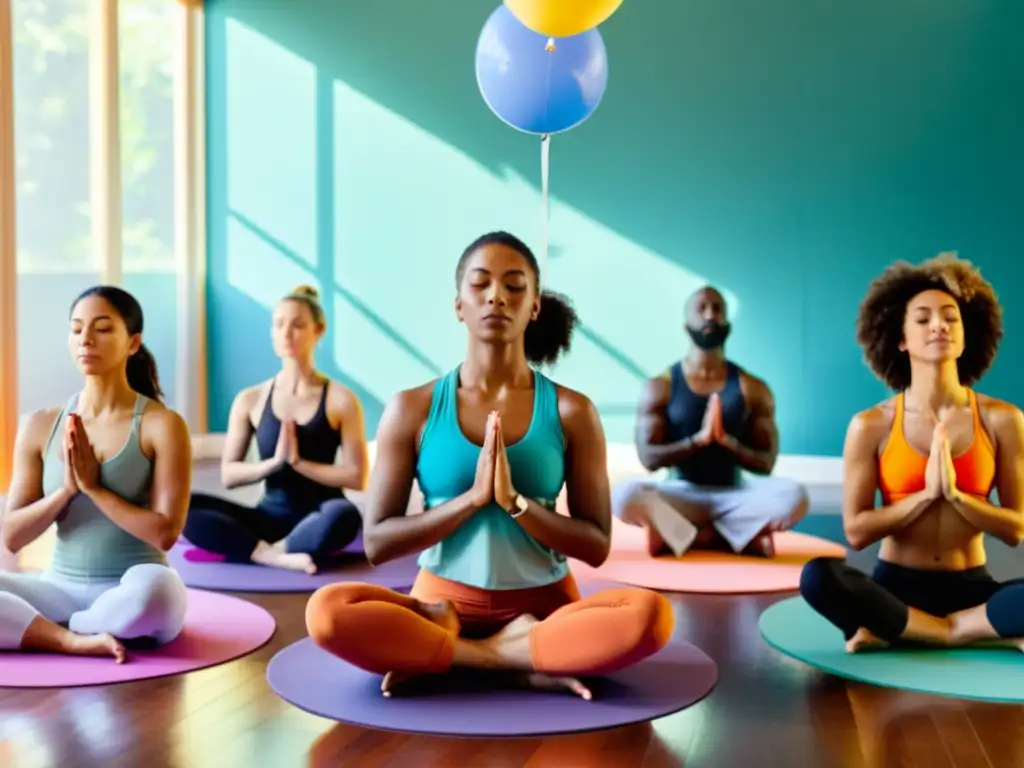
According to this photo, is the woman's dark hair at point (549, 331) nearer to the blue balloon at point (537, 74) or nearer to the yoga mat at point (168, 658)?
the yoga mat at point (168, 658)

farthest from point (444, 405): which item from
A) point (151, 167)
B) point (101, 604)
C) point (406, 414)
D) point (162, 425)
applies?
point (151, 167)

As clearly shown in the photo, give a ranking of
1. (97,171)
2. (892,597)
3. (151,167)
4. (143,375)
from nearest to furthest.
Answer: (892,597) < (143,375) < (97,171) < (151,167)

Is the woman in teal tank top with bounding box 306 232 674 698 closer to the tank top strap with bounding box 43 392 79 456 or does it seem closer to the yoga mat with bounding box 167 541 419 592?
the tank top strap with bounding box 43 392 79 456

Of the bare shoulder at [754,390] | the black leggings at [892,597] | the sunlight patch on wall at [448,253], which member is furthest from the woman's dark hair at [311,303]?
the sunlight patch on wall at [448,253]

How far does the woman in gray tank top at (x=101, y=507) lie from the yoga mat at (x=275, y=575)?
70 cm

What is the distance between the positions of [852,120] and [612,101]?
1.22 meters

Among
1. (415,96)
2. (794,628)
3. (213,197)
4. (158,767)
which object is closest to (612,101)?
(415,96)

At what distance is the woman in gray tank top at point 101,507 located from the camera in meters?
3.30

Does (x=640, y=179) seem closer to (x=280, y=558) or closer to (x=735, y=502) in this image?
(x=735, y=502)

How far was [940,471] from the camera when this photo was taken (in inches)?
132

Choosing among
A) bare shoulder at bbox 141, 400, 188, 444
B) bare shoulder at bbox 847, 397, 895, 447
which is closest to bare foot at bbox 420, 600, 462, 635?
bare shoulder at bbox 141, 400, 188, 444

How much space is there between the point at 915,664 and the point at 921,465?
1.67ft

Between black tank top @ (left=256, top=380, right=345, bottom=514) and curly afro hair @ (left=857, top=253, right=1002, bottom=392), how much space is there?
1.87 m

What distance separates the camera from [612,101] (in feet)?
23.1
